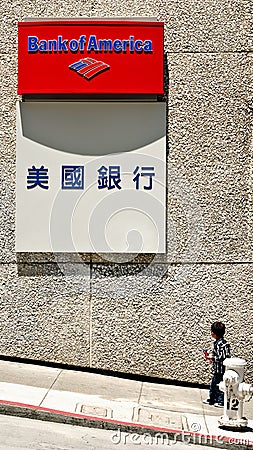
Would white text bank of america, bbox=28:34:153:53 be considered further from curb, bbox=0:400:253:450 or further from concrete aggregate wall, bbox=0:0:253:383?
curb, bbox=0:400:253:450

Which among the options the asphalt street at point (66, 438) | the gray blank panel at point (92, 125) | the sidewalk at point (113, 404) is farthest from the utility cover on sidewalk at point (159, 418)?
the gray blank panel at point (92, 125)

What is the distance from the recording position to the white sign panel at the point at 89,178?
10867 mm

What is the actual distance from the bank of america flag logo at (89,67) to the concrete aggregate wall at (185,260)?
0.83 metres

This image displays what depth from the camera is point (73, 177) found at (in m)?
10.9

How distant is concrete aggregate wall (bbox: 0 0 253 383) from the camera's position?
10867 mm

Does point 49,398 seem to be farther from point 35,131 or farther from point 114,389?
point 35,131

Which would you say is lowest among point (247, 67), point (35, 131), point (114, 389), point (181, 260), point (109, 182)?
point (114, 389)

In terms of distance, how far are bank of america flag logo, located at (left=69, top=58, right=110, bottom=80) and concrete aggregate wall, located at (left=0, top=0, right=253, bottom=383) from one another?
2.73ft

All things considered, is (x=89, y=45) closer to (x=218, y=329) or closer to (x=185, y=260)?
(x=185, y=260)

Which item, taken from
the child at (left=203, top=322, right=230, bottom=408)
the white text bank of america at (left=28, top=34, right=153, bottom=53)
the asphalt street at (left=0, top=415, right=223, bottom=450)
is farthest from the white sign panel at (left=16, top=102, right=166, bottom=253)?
the asphalt street at (left=0, top=415, right=223, bottom=450)

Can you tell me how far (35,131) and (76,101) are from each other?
70 centimetres

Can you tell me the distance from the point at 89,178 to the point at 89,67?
1514 millimetres

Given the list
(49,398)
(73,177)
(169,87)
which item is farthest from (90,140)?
(49,398)

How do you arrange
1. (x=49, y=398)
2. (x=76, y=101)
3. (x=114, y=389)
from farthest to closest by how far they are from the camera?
(x=76, y=101)
(x=114, y=389)
(x=49, y=398)
